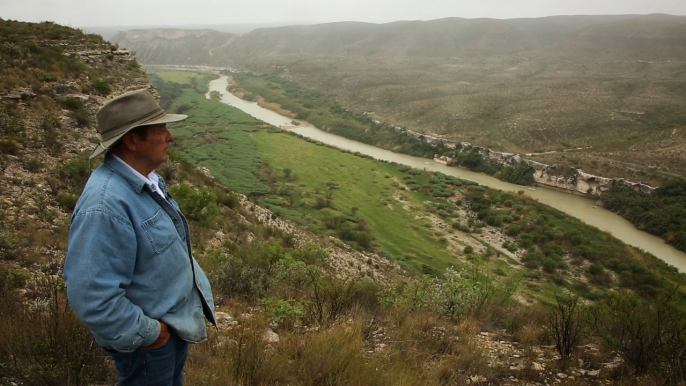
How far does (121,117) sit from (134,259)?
692mm

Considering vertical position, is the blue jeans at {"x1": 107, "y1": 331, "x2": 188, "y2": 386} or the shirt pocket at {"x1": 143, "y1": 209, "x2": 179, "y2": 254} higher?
the shirt pocket at {"x1": 143, "y1": 209, "x2": 179, "y2": 254}

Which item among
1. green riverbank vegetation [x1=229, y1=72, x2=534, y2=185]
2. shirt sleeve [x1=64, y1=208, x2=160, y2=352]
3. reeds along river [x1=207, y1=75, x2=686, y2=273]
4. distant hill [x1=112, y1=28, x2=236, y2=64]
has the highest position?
distant hill [x1=112, y1=28, x2=236, y2=64]

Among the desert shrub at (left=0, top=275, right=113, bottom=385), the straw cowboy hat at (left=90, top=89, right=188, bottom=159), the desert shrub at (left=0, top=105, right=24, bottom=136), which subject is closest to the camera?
the straw cowboy hat at (left=90, top=89, right=188, bottom=159)

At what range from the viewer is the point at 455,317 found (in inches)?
217

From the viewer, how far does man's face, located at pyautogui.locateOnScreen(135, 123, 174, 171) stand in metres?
1.94

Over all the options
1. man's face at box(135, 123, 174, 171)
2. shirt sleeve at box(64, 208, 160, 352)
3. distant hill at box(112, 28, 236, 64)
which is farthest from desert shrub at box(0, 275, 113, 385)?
distant hill at box(112, 28, 236, 64)

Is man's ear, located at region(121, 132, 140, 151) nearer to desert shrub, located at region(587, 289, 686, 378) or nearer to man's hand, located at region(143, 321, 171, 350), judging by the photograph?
man's hand, located at region(143, 321, 171, 350)

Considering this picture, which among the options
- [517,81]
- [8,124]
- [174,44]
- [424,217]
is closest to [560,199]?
[424,217]

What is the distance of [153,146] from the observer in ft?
6.47

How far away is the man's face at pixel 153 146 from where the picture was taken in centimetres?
194

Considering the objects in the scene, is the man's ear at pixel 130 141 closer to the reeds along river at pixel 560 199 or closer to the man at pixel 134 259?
the man at pixel 134 259

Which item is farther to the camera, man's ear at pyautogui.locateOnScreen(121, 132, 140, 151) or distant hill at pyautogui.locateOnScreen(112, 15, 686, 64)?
distant hill at pyautogui.locateOnScreen(112, 15, 686, 64)

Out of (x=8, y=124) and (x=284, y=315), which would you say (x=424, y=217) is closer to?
(x=8, y=124)

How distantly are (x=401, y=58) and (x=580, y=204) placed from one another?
8363 cm
